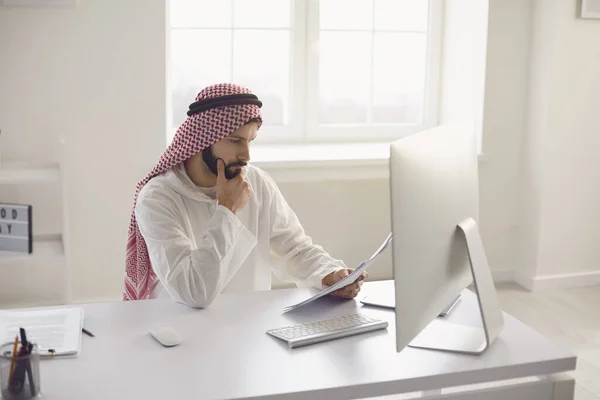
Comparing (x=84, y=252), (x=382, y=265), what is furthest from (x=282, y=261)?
(x=382, y=265)

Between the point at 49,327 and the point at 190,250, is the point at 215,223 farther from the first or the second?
the point at 49,327

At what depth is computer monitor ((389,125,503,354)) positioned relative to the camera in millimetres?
1411

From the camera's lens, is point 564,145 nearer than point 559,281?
Yes

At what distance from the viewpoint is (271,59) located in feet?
13.8

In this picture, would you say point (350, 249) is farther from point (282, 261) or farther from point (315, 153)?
point (282, 261)

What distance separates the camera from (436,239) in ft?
5.02

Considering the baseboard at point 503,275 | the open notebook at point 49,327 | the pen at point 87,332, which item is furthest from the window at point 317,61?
the pen at point 87,332

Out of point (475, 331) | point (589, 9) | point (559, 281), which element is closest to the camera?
point (475, 331)

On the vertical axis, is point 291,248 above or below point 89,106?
below

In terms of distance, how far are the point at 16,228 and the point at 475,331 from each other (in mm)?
2320

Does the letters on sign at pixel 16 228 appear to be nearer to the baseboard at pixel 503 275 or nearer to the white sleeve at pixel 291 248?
the white sleeve at pixel 291 248

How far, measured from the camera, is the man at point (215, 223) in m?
1.98

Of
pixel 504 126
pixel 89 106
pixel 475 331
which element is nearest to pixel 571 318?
pixel 504 126

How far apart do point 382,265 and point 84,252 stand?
5.29 feet
